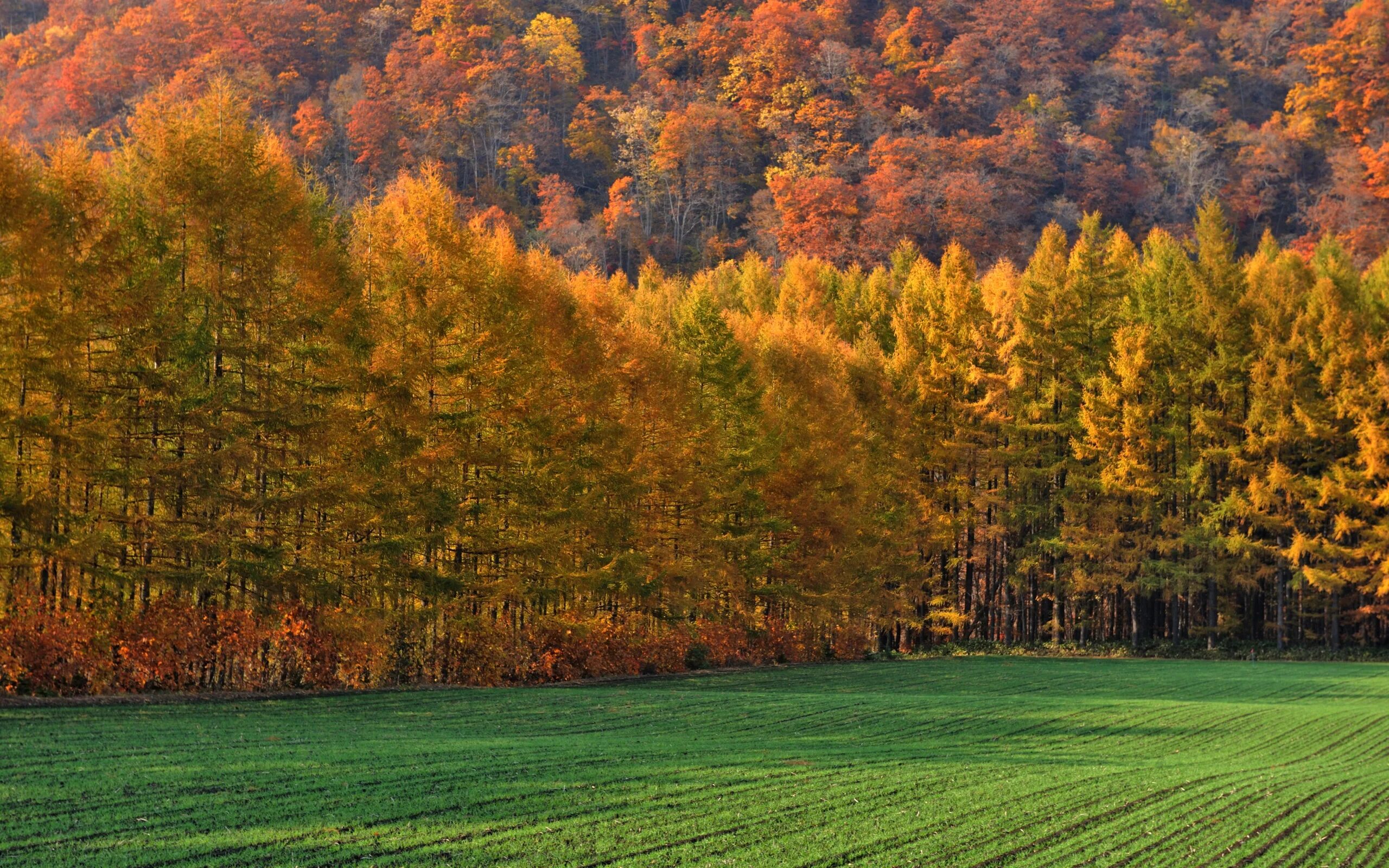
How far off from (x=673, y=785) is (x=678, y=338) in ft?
96.9

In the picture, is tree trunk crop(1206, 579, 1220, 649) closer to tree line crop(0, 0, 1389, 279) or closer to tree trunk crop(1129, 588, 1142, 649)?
tree trunk crop(1129, 588, 1142, 649)

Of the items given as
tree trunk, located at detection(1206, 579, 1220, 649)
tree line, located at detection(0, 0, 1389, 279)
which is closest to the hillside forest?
tree trunk, located at detection(1206, 579, 1220, 649)

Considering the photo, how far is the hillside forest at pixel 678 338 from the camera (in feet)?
79.8

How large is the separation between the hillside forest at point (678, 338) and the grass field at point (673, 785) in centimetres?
466

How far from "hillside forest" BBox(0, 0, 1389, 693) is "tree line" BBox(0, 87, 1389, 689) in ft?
0.47

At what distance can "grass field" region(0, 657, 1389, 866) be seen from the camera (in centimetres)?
1107

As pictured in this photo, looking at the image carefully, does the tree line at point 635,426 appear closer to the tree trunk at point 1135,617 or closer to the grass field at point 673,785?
the tree trunk at point 1135,617

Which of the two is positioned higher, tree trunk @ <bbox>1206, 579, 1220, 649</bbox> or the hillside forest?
the hillside forest

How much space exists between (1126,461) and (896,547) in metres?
9.96

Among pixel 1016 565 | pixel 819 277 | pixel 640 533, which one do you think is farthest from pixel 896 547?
pixel 819 277

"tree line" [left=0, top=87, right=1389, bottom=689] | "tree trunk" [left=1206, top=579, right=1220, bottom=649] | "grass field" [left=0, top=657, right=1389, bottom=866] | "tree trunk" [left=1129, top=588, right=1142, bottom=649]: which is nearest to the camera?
"grass field" [left=0, top=657, right=1389, bottom=866]

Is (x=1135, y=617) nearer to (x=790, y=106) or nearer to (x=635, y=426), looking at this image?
(x=635, y=426)

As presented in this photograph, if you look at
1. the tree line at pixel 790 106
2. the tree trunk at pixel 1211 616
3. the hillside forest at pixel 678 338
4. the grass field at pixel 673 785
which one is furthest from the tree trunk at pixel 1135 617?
the tree line at pixel 790 106

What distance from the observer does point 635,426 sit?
34.0 m
